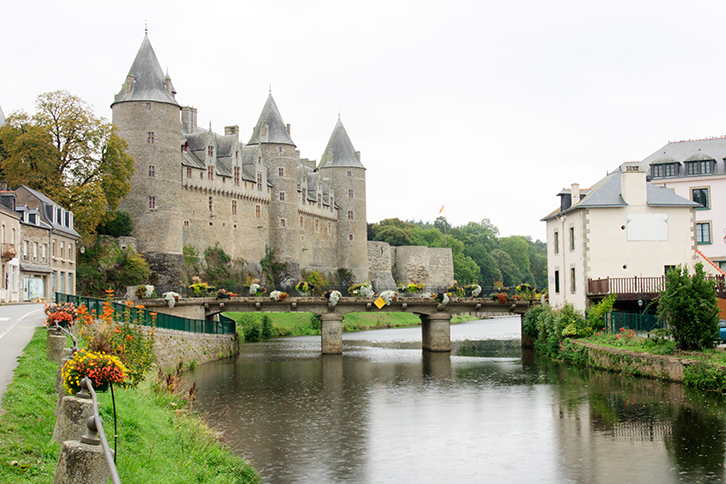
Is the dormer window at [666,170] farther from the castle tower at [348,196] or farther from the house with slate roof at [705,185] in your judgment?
the castle tower at [348,196]

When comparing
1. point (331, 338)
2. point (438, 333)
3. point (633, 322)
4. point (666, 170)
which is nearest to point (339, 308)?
point (331, 338)

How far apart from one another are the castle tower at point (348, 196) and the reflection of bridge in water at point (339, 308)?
1359 inches

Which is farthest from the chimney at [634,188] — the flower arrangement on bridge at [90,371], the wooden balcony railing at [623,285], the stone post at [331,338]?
the flower arrangement on bridge at [90,371]

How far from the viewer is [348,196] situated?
232ft

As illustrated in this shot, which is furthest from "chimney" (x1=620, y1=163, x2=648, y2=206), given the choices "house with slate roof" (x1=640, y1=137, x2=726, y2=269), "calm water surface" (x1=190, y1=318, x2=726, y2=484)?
"house with slate roof" (x1=640, y1=137, x2=726, y2=269)

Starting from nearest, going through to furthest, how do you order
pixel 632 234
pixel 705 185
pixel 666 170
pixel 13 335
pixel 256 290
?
pixel 13 335
pixel 632 234
pixel 256 290
pixel 705 185
pixel 666 170

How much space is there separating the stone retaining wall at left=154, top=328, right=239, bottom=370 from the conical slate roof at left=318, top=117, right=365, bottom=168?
1454 inches

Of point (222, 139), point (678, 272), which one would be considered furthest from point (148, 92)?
point (678, 272)

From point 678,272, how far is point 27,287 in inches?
1091

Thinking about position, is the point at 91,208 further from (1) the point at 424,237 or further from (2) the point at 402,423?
(1) the point at 424,237

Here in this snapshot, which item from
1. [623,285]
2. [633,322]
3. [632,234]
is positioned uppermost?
[632,234]

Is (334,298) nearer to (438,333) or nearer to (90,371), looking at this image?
(438,333)

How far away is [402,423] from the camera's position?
16.7 metres

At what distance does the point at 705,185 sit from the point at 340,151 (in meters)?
38.2
